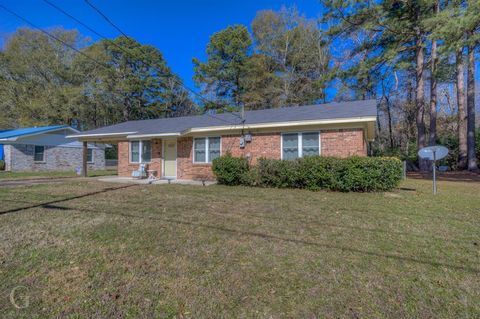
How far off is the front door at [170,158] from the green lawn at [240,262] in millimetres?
7268

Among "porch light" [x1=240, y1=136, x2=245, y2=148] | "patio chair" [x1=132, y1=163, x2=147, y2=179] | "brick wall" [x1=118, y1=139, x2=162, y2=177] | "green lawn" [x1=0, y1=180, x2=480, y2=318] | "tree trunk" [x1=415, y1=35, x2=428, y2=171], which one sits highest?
"tree trunk" [x1=415, y1=35, x2=428, y2=171]

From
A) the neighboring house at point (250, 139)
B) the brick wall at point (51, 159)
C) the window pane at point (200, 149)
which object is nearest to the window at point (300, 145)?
the neighboring house at point (250, 139)

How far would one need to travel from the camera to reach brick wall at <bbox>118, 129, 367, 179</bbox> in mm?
9984

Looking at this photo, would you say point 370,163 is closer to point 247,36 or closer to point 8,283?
point 8,283

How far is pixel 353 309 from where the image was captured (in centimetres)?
231

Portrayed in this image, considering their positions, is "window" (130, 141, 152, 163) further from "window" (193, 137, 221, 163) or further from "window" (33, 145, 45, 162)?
"window" (33, 145, 45, 162)

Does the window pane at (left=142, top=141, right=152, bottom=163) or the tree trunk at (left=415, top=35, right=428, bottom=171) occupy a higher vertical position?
the tree trunk at (left=415, top=35, right=428, bottom=171)

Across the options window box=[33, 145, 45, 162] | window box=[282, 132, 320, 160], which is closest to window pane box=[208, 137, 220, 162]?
window box=[282, 132, 320, 160]

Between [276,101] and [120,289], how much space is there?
23.8m

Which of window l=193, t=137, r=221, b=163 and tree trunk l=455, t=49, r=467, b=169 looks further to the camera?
tree trunk l=455, t=49, r=467, b=169

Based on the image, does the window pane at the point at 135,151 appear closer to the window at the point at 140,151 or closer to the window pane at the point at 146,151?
the window at the point at 140,151

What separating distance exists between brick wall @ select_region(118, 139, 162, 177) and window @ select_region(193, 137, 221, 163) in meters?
2.10

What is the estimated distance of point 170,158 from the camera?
44.6 ft

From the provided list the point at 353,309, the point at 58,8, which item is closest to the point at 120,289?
the point at 353,309
